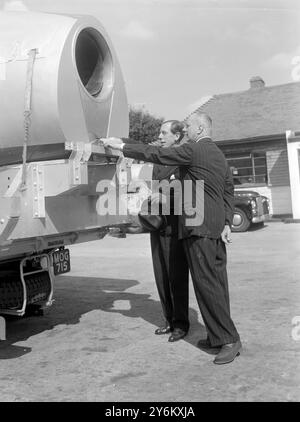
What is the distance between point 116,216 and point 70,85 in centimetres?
140

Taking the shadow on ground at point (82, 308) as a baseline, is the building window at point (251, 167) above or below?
above

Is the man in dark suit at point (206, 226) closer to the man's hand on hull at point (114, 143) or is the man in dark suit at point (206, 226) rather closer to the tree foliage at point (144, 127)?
the man's hand on hull at point (114, 143)

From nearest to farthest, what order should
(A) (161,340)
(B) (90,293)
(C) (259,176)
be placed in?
1. (A) (161,340)
2. (B) (90,293)
3. (C) (259,176)

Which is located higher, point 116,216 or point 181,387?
point 116,216

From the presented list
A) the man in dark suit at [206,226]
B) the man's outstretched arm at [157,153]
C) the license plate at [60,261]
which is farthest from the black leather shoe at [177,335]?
the man's outstretched arm at [157,153]

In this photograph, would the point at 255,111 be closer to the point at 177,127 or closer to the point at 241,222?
the point at 241,222

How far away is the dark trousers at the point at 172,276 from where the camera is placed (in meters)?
4.58

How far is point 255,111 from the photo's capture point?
21750 millimetres

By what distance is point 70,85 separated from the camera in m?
3.84

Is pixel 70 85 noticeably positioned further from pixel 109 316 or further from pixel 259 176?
pixel 259 176

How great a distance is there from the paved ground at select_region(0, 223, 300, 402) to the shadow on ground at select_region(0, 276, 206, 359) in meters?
0.01

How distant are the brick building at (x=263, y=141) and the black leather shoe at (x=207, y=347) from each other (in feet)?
44.5

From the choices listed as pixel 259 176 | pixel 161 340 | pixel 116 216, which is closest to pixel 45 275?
pixel 116 216
